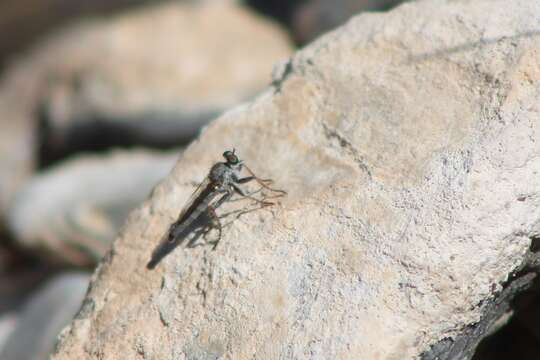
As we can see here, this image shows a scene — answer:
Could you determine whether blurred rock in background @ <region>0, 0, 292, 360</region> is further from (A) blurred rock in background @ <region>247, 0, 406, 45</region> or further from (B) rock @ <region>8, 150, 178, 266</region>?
(A) blurred rock in background @ <region>247, 0, 406, 45</region>

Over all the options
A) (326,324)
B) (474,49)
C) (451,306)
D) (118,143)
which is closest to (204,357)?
(326,324)

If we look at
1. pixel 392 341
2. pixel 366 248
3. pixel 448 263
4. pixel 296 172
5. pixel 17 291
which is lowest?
pixel 392 341

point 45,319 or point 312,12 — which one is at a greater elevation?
point 312,12

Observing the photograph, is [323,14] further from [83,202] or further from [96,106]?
[83,202]

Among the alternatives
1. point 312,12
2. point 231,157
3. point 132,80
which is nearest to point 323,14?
point 312,12

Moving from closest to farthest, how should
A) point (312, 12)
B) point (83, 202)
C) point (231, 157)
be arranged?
point (231, 157), point (83, 202), point (312, 12)

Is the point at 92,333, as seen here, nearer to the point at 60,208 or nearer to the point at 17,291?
the point at 60,208

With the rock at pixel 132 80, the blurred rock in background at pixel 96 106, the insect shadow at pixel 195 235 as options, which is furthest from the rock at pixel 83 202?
the insect shadow at pixel 195 235
